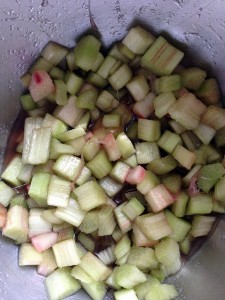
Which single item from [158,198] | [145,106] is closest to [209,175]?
[158,198]

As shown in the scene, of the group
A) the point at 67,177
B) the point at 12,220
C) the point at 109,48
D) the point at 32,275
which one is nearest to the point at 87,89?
the point at 109,48

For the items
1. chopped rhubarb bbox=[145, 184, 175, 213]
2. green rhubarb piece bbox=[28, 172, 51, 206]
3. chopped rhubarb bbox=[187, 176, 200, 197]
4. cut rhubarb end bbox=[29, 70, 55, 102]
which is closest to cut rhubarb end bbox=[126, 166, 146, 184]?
chopped rhubarb bbox=[145, 184, 175, 213]

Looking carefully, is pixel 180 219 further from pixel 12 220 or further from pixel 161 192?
pixel 12 220

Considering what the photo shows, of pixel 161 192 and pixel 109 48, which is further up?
pixel 109 48

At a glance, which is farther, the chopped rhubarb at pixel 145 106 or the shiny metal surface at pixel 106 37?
the chopped rhubarb at pixel 145 106

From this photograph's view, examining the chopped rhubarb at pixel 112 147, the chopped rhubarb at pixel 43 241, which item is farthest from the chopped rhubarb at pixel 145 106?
the chopped rhubarb at pixel 43 241

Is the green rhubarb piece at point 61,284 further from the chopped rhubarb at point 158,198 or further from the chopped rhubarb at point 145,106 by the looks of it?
the chopped rhubarb at point 145,106
